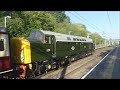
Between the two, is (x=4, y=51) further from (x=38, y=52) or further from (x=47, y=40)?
(x=47, y=40)

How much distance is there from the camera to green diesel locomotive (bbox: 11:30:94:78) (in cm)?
1625

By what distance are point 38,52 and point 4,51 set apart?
5.08m

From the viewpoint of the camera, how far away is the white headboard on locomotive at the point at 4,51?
13090mm

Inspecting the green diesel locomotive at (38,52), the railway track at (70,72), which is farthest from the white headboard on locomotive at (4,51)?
the railway track at (70,72)

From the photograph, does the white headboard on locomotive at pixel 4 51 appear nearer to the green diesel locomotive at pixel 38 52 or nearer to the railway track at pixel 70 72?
the green diesel locomotive at pixel 38 52

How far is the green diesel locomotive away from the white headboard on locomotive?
2.18 meters

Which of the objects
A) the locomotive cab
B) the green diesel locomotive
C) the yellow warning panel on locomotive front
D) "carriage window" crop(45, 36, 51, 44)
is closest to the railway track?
the green diesel locomotive

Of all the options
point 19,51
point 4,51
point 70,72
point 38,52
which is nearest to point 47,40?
point 38,52
